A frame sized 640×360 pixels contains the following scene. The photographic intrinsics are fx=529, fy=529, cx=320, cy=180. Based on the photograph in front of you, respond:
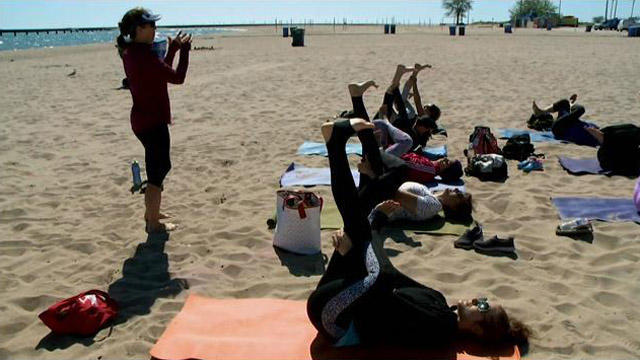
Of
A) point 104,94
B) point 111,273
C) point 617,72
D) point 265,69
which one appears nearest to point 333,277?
point 111,273

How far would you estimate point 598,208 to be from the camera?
5.25 metres

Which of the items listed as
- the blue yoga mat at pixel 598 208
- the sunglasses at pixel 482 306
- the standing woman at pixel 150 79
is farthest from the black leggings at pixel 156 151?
the blue yoga mat at pixel 598 208

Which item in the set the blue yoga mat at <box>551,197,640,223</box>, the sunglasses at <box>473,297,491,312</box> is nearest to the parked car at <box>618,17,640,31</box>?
the blue yoga mat at <box>551,197,640,223</box>

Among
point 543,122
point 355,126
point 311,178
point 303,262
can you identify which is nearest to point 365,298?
point 355,126

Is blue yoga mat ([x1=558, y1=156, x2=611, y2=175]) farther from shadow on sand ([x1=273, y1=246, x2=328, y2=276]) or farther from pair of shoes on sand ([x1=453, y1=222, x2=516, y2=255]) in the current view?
shadow on sand ([x1=273, y1=246, x2=328, y2=276])

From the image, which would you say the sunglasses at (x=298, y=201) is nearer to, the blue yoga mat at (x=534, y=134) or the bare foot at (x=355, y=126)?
the bare foot at (x=355, y=126)

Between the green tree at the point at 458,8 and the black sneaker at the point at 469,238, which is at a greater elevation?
the green tree at the point at 458,8

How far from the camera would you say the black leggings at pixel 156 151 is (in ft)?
15.3

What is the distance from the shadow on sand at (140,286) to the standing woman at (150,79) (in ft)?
1.76

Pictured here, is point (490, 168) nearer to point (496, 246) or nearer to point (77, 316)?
point (496, 246)

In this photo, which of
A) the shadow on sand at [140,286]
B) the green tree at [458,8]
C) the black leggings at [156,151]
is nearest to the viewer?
the shadow on sand at [140,286]

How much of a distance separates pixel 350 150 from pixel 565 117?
3.25 metres

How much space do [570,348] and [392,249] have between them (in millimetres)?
1693

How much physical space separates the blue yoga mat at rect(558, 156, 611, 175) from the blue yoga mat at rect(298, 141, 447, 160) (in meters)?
1.54
